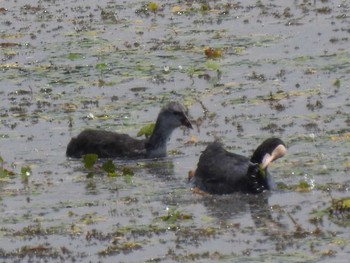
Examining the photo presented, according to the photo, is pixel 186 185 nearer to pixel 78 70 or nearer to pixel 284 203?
pixel 284 203

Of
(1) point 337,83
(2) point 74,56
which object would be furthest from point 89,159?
(2) point 74,56

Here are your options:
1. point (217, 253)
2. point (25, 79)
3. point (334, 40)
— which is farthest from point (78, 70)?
point (217, 253)

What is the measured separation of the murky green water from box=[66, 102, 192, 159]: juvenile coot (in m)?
0.24

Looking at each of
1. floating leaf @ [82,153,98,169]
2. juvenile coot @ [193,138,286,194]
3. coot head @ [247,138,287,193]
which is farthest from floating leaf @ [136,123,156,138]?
coot head @ [247,138,287,193]

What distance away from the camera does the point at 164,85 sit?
2334cm

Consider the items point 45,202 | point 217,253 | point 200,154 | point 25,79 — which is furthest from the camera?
point 25,79

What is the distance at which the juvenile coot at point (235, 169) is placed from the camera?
56.5ft

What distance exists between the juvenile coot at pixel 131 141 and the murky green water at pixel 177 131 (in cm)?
24

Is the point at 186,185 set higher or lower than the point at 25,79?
lower

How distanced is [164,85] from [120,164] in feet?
11.5

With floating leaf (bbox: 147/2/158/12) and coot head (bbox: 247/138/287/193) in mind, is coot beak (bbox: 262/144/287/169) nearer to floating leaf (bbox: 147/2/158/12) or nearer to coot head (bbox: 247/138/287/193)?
coot head (bbox: 247/138/287/193)

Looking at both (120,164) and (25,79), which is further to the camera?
(25,79)

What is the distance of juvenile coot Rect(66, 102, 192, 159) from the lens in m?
20.1

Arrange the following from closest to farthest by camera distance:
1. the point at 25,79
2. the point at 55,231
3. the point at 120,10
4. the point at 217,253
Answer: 1. the point at 217,253
2. the point at 55,231
3. the point at 25,79
4. the point at 120,10
